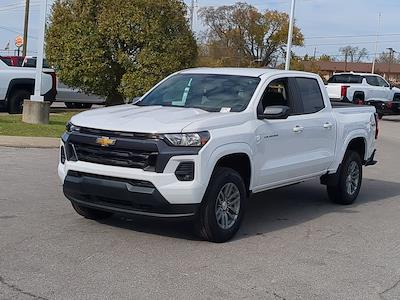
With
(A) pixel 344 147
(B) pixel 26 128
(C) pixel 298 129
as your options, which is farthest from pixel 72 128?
(B) pixel 26 128

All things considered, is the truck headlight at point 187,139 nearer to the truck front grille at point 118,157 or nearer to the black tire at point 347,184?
the truck front grille at point 118,157

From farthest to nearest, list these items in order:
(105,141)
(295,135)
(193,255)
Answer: (295,135), (105,141), (193,255)

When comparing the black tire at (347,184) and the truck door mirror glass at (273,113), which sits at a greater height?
the truck door mirror glass at (273,113)

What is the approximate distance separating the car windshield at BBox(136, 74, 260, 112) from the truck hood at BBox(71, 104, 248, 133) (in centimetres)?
36

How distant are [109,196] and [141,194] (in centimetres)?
38

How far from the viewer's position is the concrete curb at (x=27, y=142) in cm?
1299

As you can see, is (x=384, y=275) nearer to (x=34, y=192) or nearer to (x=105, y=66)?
(x=34, y=192)

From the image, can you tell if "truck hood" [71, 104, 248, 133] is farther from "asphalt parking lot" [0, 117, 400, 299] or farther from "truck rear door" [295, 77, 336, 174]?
"truck rear door" [295, 77, 336, 174]

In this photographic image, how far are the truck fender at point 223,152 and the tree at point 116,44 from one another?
39.0ft

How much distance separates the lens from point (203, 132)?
621 centimetres

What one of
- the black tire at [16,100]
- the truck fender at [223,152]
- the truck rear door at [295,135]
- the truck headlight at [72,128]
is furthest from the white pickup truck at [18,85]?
the truck fender at [223,152]

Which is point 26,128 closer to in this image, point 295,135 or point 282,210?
point 282,210

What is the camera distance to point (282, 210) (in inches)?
338

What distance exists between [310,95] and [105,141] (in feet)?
11.3
